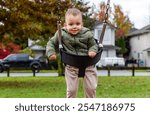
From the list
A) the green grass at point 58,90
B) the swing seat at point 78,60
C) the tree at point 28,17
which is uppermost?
the tree at point 28,17

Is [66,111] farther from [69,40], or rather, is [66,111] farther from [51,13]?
[51,13]

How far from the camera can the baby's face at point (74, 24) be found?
6.16 meters

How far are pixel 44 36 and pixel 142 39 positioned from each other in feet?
141

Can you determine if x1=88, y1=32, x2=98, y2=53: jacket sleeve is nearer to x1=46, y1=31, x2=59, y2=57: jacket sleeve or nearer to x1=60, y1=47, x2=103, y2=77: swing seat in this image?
x1=60, y1=47, x2=103, y2=77: swing seat

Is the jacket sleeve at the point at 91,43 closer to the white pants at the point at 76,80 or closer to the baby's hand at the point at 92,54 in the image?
the baby's hand at the point at 92,54

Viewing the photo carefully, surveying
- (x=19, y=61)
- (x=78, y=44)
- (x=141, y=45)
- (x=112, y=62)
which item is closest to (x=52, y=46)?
(x=78, y=44)

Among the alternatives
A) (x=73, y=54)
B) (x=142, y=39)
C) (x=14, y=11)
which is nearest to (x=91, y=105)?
(x=73, y=54)

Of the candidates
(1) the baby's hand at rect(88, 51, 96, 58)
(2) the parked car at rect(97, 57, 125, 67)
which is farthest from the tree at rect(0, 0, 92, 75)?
(2) the parked car at rect(97, 57, 125, 67)

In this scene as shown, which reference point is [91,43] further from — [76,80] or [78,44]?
[76,80]

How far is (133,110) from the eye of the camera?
486 centimetres

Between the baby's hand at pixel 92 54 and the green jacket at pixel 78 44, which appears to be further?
the green jacket at pixel 78 44

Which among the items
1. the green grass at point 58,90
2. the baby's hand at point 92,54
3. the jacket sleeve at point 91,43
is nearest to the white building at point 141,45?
the green grass at point 58,90

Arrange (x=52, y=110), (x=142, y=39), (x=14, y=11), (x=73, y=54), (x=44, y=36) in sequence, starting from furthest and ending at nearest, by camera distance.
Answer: (x=142, y=39)
(x=44, y=36)
(x=14, y=11)
(x=73, y=54)
(x=52, y=110)

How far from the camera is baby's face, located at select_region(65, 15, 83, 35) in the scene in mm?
6160
